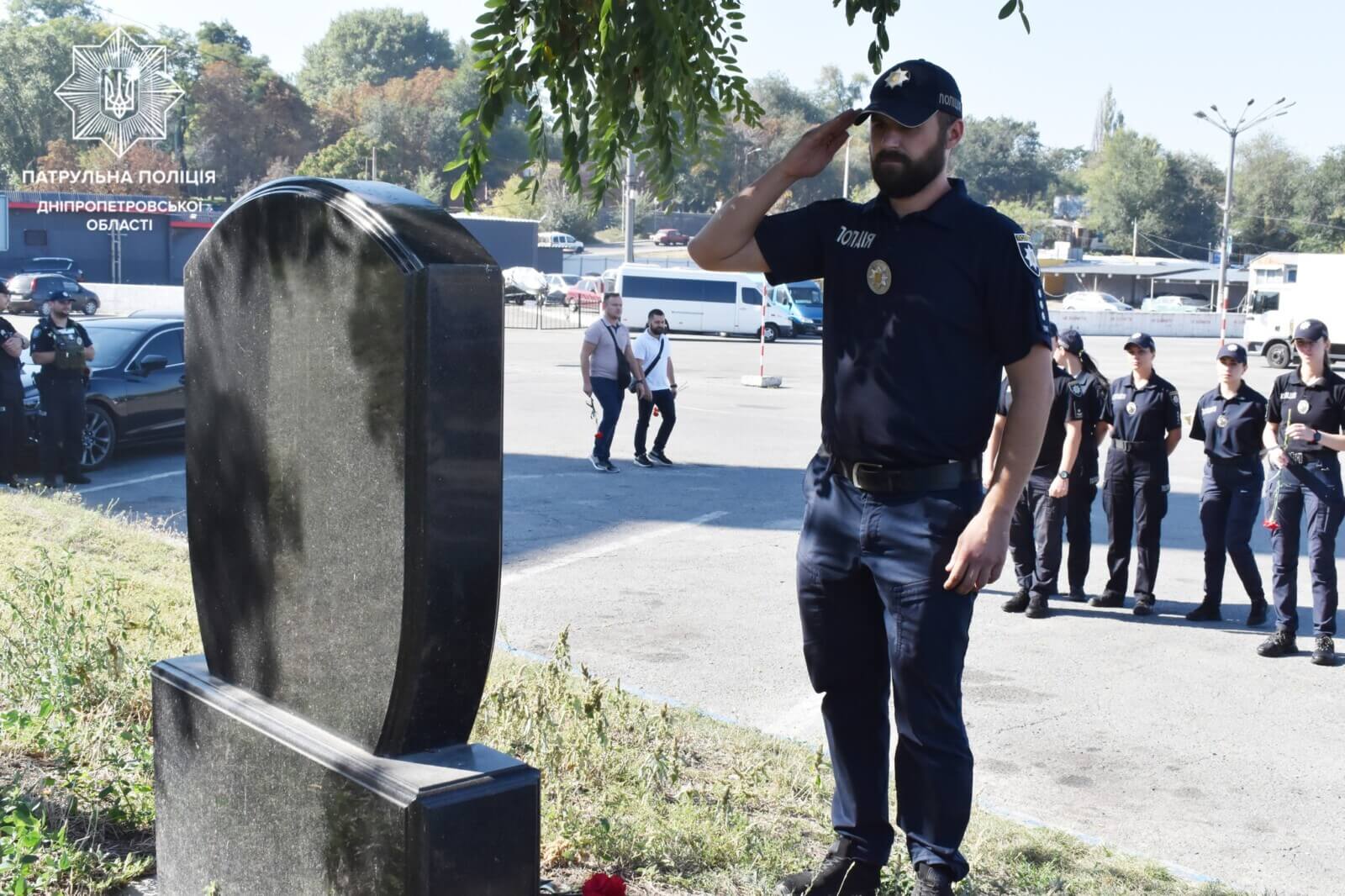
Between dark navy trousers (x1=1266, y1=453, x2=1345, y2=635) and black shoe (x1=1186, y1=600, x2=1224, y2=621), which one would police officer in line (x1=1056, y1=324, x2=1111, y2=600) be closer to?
black shoe (x1=1186, y1=600, x2=1224, y2=621)

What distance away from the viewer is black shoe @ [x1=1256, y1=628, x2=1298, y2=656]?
760 centimetres

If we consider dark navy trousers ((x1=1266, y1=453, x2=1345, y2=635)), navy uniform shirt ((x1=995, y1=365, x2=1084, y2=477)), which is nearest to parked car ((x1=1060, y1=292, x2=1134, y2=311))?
navy uniform shirt ((x1=995, y1=365, x2=1084, y2=477))

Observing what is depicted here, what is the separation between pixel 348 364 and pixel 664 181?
191 cm

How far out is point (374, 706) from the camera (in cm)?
282

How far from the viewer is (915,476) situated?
10.8ft

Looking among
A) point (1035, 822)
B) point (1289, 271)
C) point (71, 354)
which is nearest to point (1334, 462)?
point (1035, 822)

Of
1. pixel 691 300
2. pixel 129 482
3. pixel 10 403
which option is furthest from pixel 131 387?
pixel 691 300

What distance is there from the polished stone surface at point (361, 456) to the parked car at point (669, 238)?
97.8 m

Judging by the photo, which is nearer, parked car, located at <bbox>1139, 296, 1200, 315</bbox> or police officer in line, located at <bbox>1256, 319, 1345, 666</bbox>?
police officer in line, located at <bbox>1256, 319, 1345, 666</bbox>

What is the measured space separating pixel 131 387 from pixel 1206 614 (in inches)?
421

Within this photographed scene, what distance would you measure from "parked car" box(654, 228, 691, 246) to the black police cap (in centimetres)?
9753

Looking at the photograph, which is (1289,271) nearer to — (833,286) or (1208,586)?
(1208,586)

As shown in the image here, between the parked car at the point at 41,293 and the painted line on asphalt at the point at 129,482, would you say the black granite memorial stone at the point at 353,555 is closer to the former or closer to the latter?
the painted line on asphalt at the point at 129,482

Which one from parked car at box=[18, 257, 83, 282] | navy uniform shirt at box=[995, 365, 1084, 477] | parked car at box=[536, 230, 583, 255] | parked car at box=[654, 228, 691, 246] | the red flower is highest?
parked car at box=[654, 228, 691, 246]
